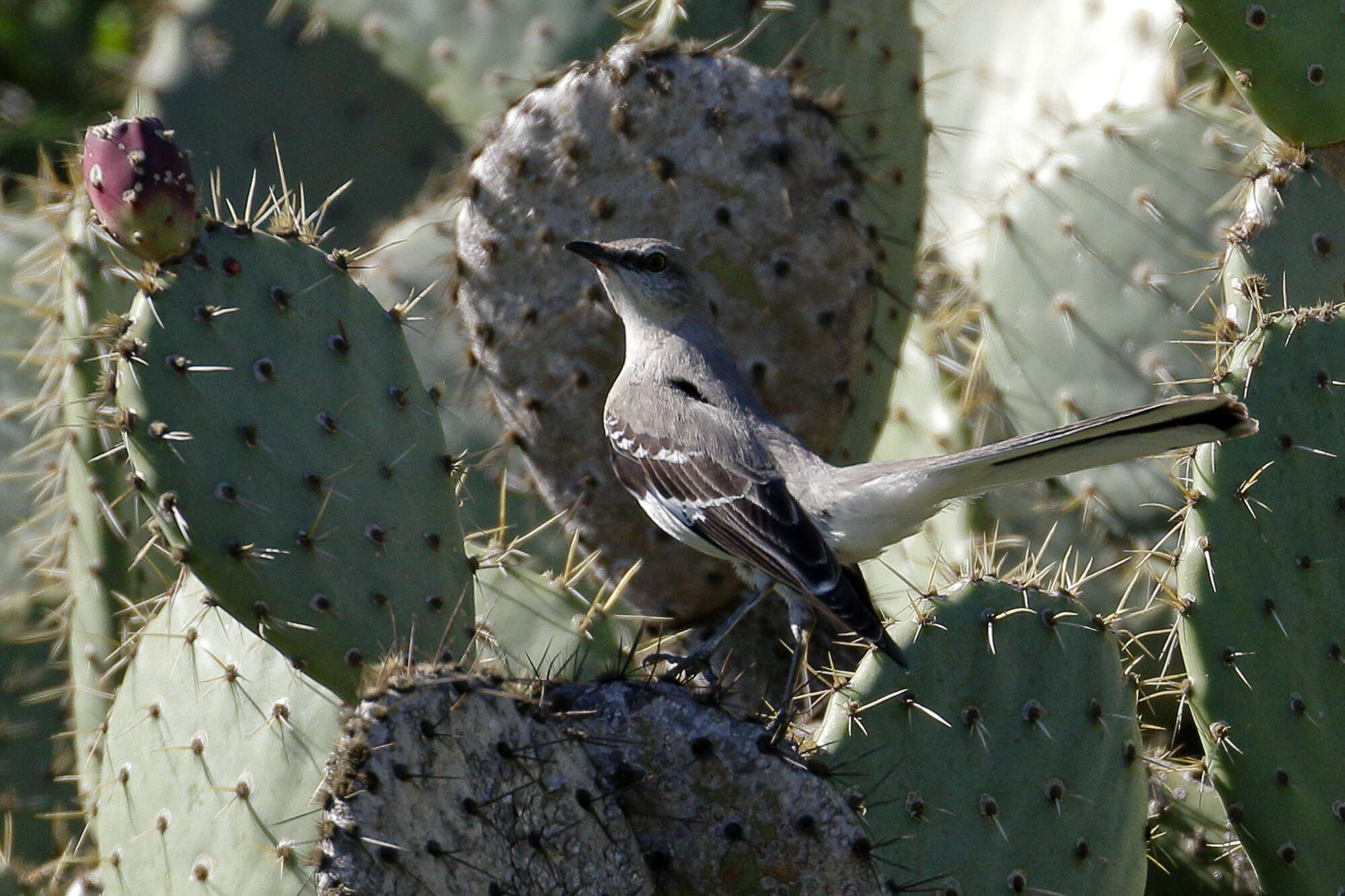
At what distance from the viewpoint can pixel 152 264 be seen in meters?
2.26

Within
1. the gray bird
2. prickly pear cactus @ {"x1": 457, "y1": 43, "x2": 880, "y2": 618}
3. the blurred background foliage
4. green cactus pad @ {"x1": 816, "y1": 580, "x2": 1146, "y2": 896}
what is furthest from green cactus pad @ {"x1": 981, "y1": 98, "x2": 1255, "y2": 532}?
the blurred background foliage

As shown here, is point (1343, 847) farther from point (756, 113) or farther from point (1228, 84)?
point (1228, 84)

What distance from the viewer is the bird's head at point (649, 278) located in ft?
9.72

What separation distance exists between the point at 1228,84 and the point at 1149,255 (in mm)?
1168

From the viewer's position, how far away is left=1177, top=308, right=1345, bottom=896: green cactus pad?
8.02 feet

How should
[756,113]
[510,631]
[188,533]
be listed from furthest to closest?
[756,113] < [510,631] < [188,533]

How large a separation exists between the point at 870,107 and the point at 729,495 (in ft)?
4.06

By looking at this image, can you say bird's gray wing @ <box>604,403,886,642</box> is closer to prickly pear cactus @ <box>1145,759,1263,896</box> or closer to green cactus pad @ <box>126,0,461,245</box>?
prickly pear cactus @ <box>1145,759,1263,896</box>

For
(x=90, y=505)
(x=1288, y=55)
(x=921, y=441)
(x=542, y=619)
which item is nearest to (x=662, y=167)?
(x=542, y=619)

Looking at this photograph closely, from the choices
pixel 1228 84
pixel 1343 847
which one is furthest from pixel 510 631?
pixel 1228 84

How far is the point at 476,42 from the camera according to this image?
4.05 m

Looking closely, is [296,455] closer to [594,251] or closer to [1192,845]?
[594,251]

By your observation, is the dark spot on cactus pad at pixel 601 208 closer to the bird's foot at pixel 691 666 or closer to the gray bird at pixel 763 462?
the gray bird at pixel 763 462

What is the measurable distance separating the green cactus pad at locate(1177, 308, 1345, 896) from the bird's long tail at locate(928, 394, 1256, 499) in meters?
0.26
